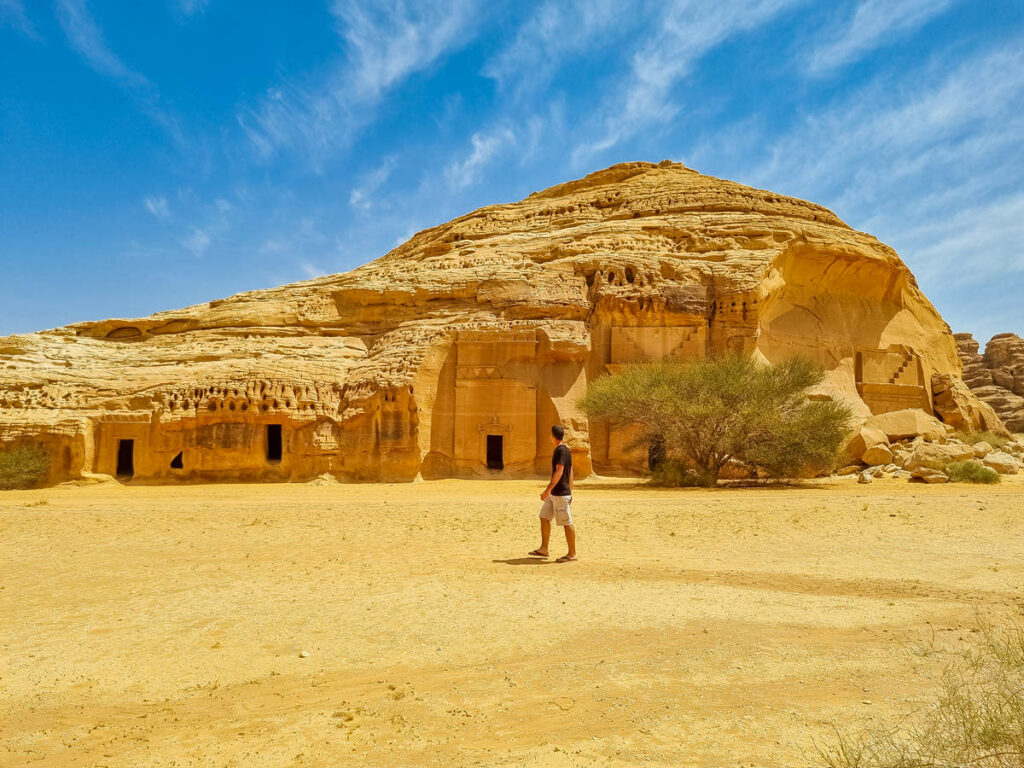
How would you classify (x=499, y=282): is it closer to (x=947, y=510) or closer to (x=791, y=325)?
(x=791, y=325)

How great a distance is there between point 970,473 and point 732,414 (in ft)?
20.1

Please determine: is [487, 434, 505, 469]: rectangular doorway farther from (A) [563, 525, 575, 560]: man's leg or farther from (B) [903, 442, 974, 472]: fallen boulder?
(A) [563, 525, 575, 560]: man's leg

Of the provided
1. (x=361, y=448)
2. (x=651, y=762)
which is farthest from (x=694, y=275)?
(x=651, y=762)

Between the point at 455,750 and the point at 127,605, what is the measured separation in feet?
13.8

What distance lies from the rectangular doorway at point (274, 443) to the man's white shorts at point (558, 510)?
16225mm

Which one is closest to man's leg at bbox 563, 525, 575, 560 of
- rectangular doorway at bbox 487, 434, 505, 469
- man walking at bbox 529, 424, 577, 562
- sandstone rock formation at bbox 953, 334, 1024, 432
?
man walking at bbox 529, 424, 577, 562

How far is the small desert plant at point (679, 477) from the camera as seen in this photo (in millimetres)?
18062

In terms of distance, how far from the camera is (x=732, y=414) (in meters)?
18.7

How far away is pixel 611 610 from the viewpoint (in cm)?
571

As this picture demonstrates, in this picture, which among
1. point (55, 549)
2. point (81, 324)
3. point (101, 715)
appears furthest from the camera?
point (81, 324)

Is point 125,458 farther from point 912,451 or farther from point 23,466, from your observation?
point 912,451

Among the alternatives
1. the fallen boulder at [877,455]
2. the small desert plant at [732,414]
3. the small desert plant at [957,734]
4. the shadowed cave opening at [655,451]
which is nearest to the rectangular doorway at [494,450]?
the small desert plant at [732,414]

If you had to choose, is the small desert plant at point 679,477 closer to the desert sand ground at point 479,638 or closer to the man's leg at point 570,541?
the desert sand ground at point 479,638

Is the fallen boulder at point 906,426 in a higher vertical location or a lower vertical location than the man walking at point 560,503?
higher
